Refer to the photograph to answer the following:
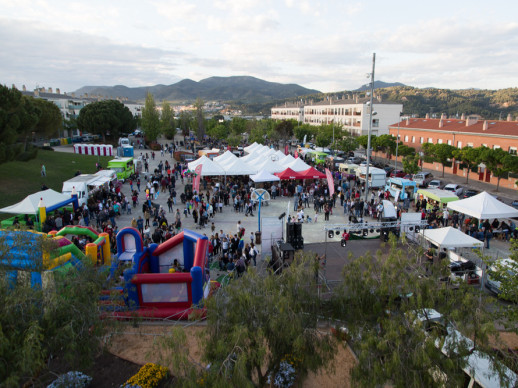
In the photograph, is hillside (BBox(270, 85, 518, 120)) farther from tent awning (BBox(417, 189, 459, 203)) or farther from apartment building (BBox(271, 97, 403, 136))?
tent awning (BBox(417, 189, 459, 203))

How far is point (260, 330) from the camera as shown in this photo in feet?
15.8

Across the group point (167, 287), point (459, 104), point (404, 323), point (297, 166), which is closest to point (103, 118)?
point (297, 166)

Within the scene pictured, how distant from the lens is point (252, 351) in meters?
4.85

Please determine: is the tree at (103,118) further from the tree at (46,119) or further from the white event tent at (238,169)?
the white event tent at (238,169)

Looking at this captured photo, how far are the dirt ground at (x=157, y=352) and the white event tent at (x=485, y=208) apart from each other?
36.5ft

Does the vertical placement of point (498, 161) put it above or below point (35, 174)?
above

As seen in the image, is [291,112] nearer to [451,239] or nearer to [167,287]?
[451,239]

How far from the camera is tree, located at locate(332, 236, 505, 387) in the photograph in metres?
4.62

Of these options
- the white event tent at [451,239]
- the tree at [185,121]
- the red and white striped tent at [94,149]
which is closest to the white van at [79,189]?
the white event tent at [451,239]

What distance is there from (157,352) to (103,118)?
167ft

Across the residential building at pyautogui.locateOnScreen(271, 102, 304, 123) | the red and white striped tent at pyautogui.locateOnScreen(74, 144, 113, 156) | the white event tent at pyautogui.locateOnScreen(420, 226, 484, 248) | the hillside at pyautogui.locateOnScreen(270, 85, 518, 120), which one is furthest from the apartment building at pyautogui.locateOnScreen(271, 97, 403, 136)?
the white event tent at pyautogui.locateOnScreen(420, 226, 484, 248)

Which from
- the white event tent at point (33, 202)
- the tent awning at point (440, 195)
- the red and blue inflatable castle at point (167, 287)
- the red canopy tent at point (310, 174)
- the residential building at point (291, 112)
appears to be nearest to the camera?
the red and blue inflatable castle at point (167, 287)

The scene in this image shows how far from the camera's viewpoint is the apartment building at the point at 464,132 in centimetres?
3222

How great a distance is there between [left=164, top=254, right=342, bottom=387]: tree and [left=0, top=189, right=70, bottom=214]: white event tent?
14.6 meters
